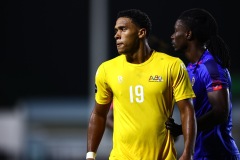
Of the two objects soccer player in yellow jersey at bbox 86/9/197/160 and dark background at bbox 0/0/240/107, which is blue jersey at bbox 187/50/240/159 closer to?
soccer player in yellow jersey at bbox 86/9/197/160

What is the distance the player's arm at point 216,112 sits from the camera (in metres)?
7.22

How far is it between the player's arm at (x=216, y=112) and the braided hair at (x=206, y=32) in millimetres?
421

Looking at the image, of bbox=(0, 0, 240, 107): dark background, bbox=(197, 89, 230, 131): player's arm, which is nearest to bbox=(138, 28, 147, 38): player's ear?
bbox=(197, 89, 230, 131): player's arm

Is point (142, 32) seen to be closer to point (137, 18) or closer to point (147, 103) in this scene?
point (137, 18)

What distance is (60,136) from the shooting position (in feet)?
65.9

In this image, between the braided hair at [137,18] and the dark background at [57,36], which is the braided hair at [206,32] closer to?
the braided hair at [137,18]

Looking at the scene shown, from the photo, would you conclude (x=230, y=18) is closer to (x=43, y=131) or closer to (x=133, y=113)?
(x=43, y=131)

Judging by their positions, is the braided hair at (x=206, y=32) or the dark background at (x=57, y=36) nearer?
the braided hair at (x=206, y=32)

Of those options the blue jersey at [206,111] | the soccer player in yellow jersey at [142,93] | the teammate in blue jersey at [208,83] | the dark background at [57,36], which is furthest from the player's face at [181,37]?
the dark background at [57,36]

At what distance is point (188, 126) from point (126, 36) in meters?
0.86

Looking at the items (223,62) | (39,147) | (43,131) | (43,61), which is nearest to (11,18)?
(43,61)

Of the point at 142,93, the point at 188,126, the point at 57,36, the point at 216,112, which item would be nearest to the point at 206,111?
the point at 216,112

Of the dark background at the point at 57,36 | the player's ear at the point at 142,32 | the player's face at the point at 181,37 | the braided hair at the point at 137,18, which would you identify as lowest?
the dark background at the point at 57,36

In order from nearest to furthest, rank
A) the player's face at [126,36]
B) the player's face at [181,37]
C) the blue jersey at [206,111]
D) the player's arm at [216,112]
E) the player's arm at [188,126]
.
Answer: the player's arm at [188,126], the player's face at [126,36], the player's arm at [216,112], the blue jersey at [206,111], the player's face at [181,37]
